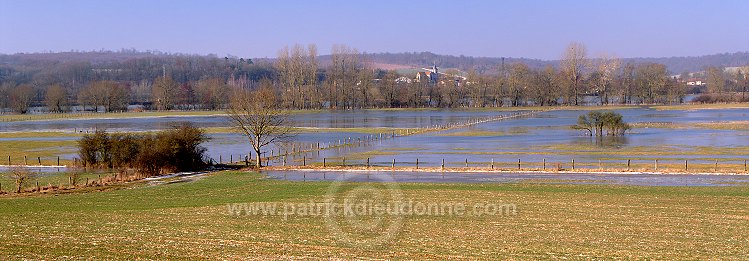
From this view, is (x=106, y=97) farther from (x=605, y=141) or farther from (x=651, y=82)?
(x=605, y=141)

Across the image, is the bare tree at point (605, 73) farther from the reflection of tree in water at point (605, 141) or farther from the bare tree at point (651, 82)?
the reflection of tree in water at point (605, 141)

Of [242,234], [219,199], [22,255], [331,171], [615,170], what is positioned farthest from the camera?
[331,171]

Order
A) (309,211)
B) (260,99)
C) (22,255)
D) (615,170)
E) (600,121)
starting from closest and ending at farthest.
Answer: (22,255)
(309,211)
(615,170)
(260,99)
(600,121)

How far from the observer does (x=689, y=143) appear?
64438mm

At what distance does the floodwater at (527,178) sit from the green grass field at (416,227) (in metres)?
3.42

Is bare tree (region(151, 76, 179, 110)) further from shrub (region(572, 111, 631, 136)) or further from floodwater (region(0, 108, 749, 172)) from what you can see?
shrub (region(572, 111, 631, 136))

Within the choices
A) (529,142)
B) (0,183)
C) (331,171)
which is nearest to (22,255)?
(0,183)

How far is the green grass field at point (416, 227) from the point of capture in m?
18.9

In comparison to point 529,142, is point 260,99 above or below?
above

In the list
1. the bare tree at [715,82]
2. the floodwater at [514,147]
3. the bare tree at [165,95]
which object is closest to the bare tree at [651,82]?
the bare tree at [715,82]

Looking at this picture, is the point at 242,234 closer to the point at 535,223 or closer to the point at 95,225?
the point at 95,225

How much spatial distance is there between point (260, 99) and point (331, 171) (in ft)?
39.2

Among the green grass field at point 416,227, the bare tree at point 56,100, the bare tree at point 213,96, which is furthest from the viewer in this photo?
the bare tree at point 213,96

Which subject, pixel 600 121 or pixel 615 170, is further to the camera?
pixel 600 121
